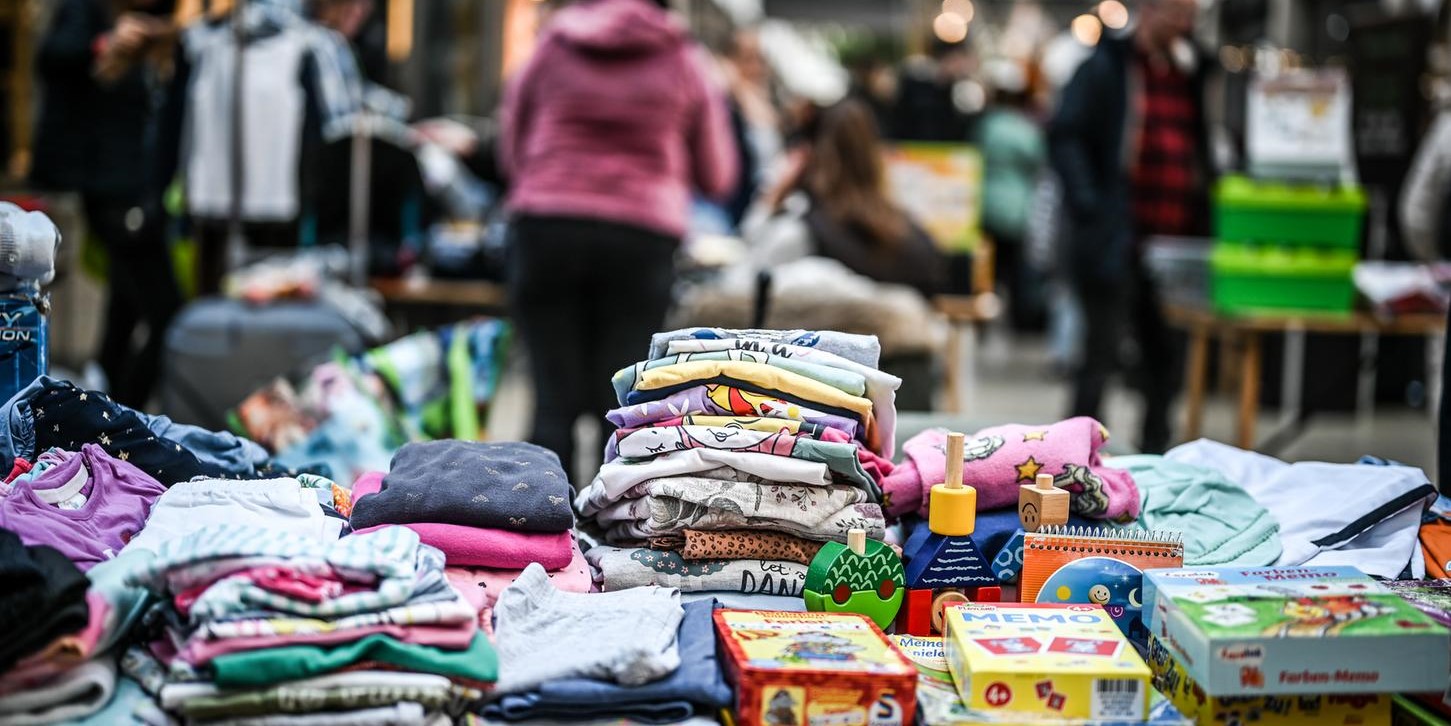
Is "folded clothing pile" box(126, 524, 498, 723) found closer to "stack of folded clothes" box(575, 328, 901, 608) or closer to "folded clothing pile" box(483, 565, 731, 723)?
"folded clothing pile" box(483, 565, 731, 723)

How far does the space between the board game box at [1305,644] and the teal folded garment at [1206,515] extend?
34 cm

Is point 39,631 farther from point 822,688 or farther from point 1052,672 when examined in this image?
point 1052,672

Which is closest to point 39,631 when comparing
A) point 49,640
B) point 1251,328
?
point 49,640

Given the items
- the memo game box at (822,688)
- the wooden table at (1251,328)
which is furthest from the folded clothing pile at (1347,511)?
the wooden table at (1251,328)

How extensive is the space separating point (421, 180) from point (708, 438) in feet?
13.4

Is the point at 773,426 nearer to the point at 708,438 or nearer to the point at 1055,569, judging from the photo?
the point at 708,438

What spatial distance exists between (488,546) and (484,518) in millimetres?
46

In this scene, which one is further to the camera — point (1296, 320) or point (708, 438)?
point (1296, 320)

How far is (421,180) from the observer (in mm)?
5715

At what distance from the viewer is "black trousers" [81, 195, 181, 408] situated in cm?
518

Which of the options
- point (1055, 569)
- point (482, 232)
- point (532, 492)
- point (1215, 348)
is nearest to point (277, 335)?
point (482, 232)

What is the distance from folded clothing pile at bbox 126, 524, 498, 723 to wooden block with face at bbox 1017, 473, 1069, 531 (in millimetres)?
843

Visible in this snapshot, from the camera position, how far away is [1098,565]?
1.93 m

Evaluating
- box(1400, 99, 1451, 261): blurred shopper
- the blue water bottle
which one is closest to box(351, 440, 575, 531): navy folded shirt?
the blue water bottle
